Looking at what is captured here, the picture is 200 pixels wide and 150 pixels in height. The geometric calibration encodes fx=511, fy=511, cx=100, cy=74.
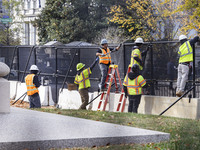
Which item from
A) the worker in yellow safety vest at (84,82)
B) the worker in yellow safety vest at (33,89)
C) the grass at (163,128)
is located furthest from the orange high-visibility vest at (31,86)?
the grass at (163,128)

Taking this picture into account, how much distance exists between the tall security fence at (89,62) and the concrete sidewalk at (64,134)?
536 centimetres

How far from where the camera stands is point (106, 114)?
11469 mm

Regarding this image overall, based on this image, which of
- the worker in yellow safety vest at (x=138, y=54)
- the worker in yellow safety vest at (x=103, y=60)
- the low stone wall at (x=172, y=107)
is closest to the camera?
the low stone wall at (x=172, y=107)

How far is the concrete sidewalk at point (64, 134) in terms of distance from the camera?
6.95 m

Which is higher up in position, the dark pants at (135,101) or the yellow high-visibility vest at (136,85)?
the yellow high-visibility vest at (136,85)

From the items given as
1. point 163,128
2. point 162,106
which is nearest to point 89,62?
point 162,106

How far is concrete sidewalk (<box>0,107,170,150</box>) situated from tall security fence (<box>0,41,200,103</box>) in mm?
5359

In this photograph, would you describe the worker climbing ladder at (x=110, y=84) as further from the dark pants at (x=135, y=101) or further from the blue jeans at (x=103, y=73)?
the dark pants at (x=135, y=101)

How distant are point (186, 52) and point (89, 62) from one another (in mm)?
5564

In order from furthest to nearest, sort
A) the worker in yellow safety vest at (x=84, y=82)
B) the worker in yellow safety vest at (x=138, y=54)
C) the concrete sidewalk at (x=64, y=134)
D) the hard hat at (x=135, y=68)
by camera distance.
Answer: the worker in yellow safety vest at (x=84, y=82) → the worker in yellow safety vest at (x=138, y=54) → the hard hat at (x=135, y=68) → the concrete sidewalk at (x=64, y=134)

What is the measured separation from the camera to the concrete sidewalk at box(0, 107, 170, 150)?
274 inches

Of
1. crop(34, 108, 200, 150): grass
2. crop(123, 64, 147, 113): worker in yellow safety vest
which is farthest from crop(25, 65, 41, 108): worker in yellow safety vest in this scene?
crop(34, 108, 200, 150): grass

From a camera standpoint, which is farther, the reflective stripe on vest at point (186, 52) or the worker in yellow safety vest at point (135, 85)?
the worker in yellow safety vest at point (135, 85)

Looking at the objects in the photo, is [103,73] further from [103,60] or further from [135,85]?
Answer: [135,85]
